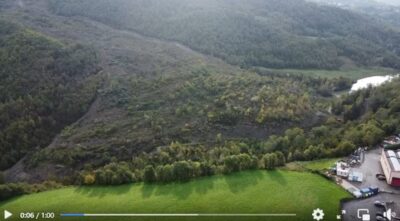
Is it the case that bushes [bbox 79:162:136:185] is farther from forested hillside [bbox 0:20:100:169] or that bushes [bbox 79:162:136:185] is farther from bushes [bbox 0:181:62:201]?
forested hillside [bbox 0:20:100:169]

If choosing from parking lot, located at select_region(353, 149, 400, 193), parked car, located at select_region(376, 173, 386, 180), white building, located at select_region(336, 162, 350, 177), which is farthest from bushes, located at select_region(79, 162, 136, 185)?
parked car, located at select_region(376, 173, 386, 180)

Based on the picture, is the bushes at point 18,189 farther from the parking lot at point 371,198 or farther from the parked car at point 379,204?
the parked car at point 379,204

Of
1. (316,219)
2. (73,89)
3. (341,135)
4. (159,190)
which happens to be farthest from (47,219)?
(73,89)

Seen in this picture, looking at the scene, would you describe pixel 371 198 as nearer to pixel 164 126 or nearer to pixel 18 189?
pixel 18 189

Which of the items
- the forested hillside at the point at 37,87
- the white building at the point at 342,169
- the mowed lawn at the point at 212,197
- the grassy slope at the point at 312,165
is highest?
the forested hillside at the point at 37,87

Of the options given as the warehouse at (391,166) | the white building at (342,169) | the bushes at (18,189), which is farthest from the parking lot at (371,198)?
the bushes at (18,189)

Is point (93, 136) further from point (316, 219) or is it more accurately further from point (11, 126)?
point (316, 219)
